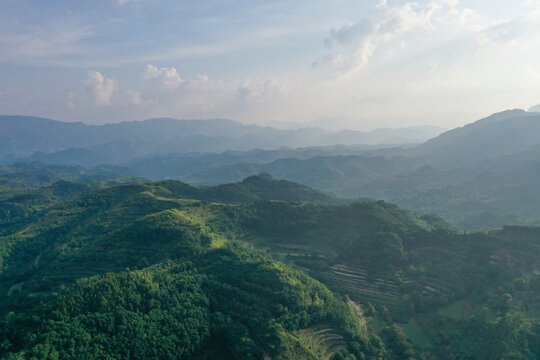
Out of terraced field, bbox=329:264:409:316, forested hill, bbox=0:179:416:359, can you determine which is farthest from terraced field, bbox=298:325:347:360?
terraced field, bbox=329:264:409:316

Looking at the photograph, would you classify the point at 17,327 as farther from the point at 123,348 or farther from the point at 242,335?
the point at 242,335

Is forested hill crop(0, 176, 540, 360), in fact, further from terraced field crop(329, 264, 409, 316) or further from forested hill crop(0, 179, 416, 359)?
terraced field crop(329, 264, 409, 316)

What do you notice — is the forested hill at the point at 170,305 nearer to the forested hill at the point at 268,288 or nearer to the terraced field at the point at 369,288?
the forested hill at the point at 268,288

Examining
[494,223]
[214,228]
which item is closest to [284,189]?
[214,228]

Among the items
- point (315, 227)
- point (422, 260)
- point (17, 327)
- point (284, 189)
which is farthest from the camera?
point (284, 189)

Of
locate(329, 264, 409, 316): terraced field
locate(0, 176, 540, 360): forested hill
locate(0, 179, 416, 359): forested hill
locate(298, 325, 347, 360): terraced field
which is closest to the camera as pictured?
locate(0, 179, 416, 359): forested hill

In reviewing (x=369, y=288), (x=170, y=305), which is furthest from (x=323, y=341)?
(x=170, y=305)
